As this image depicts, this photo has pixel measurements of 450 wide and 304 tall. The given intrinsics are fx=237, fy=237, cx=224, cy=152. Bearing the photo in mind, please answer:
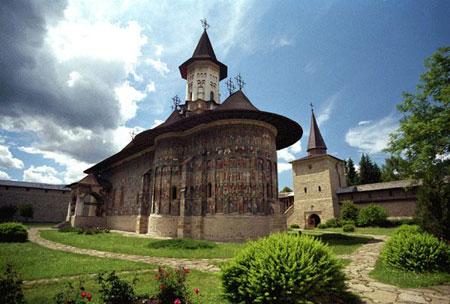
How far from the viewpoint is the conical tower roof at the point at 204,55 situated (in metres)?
24.2

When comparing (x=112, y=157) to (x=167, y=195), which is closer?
(x=167, y=195)

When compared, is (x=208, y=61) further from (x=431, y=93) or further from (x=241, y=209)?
(x=431, y=93)

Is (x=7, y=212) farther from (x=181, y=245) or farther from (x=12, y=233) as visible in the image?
(x=181, y=245)

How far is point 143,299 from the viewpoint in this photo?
164 inches

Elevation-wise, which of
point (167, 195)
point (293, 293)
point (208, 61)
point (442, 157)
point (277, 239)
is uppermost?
point (208, 61)

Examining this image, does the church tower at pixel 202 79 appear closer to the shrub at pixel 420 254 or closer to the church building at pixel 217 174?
the church building at pixel 217 174

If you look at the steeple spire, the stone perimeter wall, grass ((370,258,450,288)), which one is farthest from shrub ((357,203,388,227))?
the stone perimeter wall

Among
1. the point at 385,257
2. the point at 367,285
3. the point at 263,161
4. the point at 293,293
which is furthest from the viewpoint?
the point at 263,161

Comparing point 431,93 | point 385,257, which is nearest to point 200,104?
point 431,93

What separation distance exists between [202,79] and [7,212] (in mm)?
30471

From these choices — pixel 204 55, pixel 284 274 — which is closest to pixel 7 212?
pixel 204 55

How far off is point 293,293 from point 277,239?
946mm

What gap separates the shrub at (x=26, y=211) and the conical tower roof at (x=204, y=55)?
2801 centimetres

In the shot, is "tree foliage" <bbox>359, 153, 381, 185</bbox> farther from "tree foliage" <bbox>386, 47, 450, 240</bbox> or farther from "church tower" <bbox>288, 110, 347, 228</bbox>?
"tree foliage" <bbox>386, 47, 450, 240</bbox>
